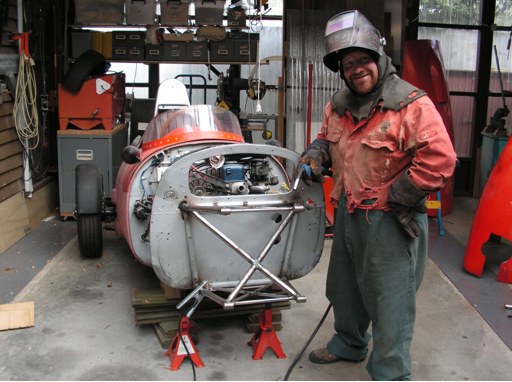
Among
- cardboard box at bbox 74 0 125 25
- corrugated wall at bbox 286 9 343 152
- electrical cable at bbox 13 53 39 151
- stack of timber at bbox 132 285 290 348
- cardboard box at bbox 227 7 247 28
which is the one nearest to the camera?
stack of timber at bbox 132 285 290 348

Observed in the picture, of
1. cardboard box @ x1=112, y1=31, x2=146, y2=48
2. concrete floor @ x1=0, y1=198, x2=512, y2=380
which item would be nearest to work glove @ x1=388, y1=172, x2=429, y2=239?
concrete floor @ x1=0, y1=198, x2=512, y2=380

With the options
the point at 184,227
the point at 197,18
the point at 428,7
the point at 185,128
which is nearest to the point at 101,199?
the point at 185,128

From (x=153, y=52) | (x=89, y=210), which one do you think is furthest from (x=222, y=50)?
(x=89, y=210)

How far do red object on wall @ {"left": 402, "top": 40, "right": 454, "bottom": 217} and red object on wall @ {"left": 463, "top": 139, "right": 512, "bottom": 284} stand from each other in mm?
1795

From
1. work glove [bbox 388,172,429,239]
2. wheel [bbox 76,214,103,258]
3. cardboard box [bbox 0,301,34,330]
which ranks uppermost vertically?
work glove [bbox 388,172,429,239]

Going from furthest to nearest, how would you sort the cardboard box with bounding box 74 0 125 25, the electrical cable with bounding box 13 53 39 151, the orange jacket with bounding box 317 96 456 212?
1. the cardboard box with bounding box 74 0 125 25
2. the electrical cable with bounding box 13 53 39 151
3. the orange jacket with bounding box 317 96 456 212

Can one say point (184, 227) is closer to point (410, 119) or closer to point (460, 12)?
point (410, 119)

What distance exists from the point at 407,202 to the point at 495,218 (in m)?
2.32

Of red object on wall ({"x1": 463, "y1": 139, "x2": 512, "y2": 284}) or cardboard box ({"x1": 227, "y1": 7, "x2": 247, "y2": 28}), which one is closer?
red object on wall ({"x1": 463, "y1": 139, "x2": 512, "y2": 284})

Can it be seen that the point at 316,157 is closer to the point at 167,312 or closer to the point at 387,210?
the point at 387,210

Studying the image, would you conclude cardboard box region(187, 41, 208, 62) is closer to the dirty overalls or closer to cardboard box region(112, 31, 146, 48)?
cardboard box region(112, 31, 146, 48)

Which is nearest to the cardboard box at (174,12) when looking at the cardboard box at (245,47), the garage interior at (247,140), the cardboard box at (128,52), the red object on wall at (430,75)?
the garage interior at (247,140)

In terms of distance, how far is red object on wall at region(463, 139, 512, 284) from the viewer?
4.79 meters

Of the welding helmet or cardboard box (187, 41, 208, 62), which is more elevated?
cardboard box (187, 41, 208, 62)
